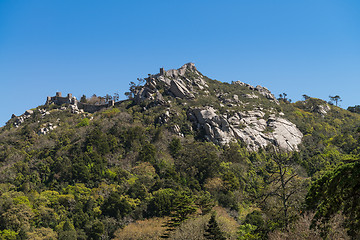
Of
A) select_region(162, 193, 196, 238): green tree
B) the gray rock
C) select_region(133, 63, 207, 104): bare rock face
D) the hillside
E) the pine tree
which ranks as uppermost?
select_region(133, 63, 207, 104): bare rock face

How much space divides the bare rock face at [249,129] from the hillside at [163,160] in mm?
259

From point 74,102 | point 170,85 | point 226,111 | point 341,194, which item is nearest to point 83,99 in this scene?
point 74,102

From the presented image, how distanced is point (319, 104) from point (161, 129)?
57.5m

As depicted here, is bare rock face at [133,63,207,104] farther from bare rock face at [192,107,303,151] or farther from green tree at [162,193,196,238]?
green tree at [162,193,196,238]

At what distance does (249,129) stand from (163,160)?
83.2 feet

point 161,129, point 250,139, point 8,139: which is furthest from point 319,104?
point 8,139

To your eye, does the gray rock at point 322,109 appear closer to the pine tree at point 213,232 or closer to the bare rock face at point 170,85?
the bare rock face at point 170,85

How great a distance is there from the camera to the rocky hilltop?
76.8 metres

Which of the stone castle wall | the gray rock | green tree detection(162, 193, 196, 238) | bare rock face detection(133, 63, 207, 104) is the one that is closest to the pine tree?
green tree detection(162, 193, 196, 238)

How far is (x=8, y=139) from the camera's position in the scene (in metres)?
76.7

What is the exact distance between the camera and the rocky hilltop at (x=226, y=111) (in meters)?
76.8

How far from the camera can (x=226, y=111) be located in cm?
8369

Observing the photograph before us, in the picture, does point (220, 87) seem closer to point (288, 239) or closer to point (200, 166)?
point (200, 166)

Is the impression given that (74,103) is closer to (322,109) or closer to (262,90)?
(262,90)
